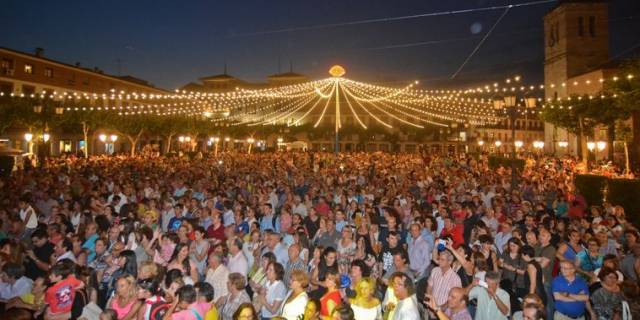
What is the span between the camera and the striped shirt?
536 centimetres

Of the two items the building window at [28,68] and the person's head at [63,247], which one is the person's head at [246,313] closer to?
the person's head at [63,247]

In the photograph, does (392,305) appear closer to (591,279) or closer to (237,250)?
(237,250)

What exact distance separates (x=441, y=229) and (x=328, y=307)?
4547 mm

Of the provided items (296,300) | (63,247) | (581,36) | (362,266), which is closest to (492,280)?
(362,266)

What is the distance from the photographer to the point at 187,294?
4.48 metres

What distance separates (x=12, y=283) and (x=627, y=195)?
15361 millimetres

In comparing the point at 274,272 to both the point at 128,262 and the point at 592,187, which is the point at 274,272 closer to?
the point at 128,262

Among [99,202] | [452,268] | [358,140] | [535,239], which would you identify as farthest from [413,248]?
[358,140]

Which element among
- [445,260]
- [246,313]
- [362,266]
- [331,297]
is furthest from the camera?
[362,266]

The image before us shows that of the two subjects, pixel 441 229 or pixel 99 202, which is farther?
pixel 99 202

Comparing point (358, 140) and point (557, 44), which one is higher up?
point (557, 44)

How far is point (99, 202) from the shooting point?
1036 cm

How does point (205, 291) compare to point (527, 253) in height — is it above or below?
below

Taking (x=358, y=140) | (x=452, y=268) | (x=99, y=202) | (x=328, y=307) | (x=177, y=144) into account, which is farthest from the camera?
(x=358, y=140)
